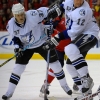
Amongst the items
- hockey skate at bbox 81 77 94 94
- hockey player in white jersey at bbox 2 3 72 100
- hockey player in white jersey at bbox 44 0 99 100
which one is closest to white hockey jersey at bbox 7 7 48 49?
hockey player in white jersey at bbox 2 3 72 100

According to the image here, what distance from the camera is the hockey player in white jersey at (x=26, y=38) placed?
14.9 ft

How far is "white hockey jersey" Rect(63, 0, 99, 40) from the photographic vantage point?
402 centimetres

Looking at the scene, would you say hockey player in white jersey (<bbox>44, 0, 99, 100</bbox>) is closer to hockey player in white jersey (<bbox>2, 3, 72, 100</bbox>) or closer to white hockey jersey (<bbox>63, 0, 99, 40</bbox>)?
white hockey jersey (<bbox>63, 0, 99, 40</bbox>)

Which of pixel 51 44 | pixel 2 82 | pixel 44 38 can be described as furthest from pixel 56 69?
pixel 2 82

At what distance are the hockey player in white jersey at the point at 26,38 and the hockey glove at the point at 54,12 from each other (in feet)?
0.27

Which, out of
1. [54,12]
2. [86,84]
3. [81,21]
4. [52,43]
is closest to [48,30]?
[54,12]

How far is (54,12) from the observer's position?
4.43m

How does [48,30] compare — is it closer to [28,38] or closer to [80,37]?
[28,38]

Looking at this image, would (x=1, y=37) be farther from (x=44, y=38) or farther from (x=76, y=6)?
(x=76, y=6)

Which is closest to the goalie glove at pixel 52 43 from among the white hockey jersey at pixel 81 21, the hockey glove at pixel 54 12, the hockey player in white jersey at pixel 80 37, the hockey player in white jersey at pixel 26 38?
the hockey player in white jersey at pixel 80 37

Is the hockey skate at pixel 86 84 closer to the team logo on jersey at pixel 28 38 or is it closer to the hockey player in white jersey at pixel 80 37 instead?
the hockey player in white jersey at pixel 80 37

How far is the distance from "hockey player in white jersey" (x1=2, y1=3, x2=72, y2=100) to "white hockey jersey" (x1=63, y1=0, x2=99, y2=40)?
0.49 metres

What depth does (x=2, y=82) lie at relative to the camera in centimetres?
570

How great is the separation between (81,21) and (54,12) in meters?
0.49
